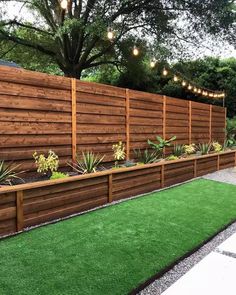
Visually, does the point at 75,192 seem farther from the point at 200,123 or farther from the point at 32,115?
the point at 200,123

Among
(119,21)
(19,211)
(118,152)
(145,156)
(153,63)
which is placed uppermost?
(119,21)

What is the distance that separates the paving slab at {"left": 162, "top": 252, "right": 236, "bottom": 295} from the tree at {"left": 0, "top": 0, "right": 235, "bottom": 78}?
1015 centimetres

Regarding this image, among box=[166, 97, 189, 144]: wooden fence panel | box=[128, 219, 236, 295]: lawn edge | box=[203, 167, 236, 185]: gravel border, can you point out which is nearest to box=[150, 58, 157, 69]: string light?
box=[166, 97, 189, 144]: wooden fence panel

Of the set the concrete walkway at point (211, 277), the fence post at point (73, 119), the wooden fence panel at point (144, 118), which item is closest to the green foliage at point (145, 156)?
the wooden fence panel at point (144, 118)

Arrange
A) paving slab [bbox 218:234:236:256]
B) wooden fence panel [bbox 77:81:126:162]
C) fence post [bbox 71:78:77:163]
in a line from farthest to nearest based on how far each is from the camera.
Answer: wooden fence panel [bbox 77:81:126:162] → fence post [bbox 71:78:77:163] → paving slab [bbox 218:234:236:256]

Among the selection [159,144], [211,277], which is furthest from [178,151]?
[211,277]

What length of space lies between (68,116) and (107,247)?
9.32 ft

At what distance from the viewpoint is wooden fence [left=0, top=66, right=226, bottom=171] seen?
501cm

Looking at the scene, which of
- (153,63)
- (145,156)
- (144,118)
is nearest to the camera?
(145,156)

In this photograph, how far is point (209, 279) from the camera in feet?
10.3

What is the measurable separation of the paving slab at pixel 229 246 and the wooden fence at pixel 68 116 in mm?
2920

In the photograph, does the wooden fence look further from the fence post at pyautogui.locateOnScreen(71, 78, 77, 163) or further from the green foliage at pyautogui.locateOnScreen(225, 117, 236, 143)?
the green foliage at pyautogui.locateOnScreen(225, 117, 236, 143)

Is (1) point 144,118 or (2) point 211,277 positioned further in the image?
(1) point 144,118

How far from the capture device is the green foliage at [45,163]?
530cm
